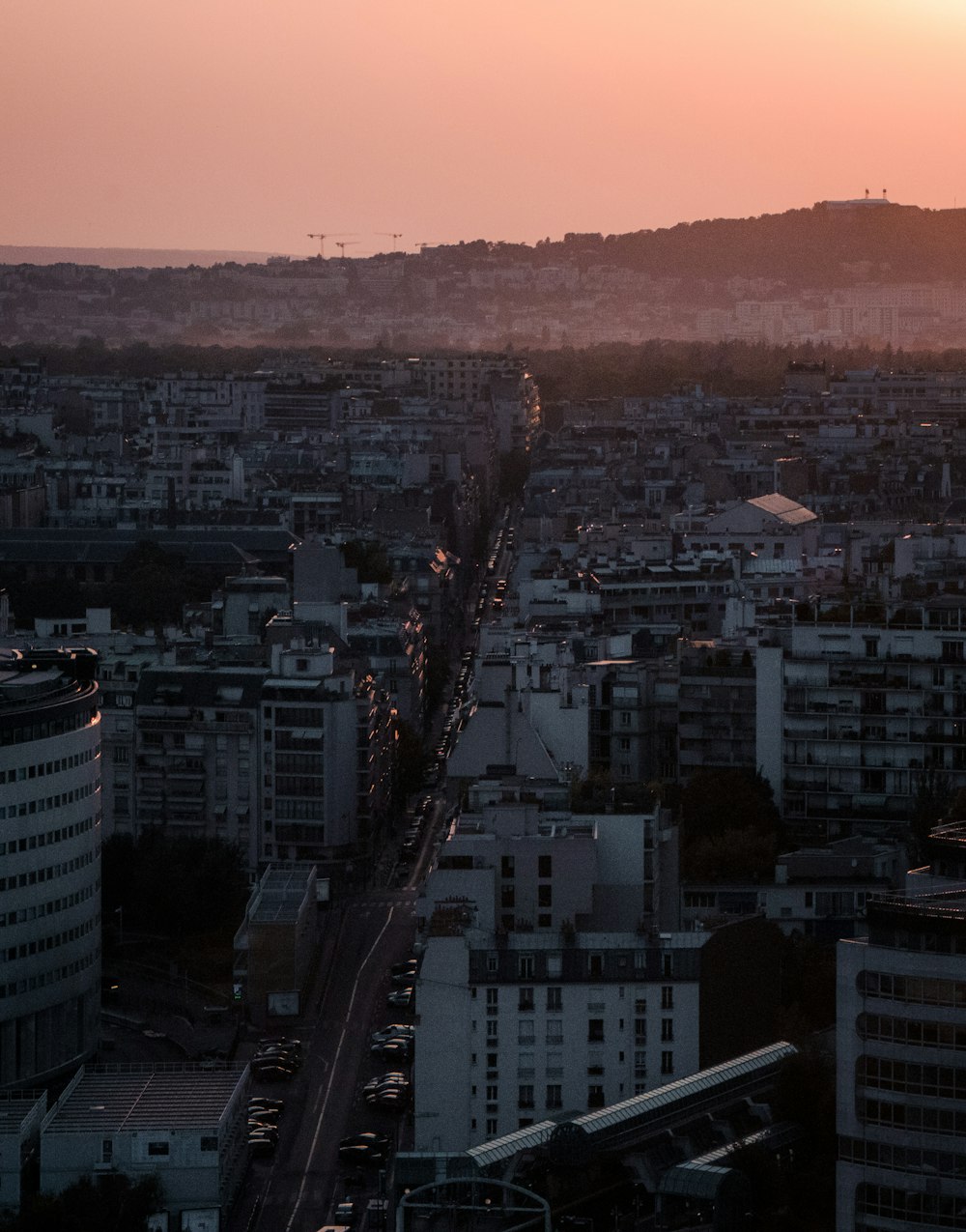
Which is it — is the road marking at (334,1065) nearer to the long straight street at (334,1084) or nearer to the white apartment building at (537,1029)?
the long straight street at (334,1084)

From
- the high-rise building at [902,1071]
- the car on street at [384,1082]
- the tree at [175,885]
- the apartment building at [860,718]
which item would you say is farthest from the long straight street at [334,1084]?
the high-rise building at [902,1071]

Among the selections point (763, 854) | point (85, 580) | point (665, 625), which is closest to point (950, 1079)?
point (763, 854)

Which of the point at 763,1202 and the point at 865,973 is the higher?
the point at 865,973

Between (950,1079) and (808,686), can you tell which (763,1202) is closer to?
(950,1079)

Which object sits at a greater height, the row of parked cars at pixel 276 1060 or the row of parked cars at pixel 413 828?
the row of parked cars at pixel 413 828

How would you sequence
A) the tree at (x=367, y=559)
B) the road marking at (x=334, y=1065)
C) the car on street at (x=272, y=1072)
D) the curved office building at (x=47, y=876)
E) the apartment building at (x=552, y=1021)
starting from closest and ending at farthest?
1. the road marking at (x=334, y=1065)
2. the apartment building at (x=552, y=1021)
3. the car on street at (x=272, y=1072)
4. the curved office building at (x=47, y=876)
5. the tree at (x=367, y=559)

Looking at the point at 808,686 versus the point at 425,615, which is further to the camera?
the point at 425,615

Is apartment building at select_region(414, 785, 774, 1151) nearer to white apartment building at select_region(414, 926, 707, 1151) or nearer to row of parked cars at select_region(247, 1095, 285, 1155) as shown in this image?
white apartment building at select_region(414, 926, 707, 1151)
